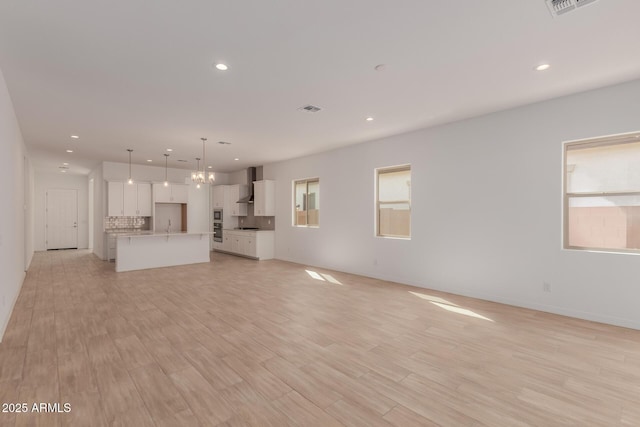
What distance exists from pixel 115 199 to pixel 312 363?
8.30 meters

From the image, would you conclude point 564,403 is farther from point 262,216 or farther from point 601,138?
point 262,216

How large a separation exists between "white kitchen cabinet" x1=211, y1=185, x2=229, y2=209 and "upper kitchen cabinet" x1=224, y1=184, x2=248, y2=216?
0.21 metres

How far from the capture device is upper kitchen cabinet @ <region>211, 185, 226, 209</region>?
34.0 ft

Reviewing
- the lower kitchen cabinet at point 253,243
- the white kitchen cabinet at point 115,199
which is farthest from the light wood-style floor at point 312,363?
the white kitchen cabinet at point 115,199

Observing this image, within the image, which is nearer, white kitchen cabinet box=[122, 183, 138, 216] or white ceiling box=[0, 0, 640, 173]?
white ceiling box=[0, 0, 640, 173]

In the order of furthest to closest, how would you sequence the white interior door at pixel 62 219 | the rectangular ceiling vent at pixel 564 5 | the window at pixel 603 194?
the white interior door at pixel 62 219, the window at pixel 603 194, the rectangular ceiling vent at pixel 564 5

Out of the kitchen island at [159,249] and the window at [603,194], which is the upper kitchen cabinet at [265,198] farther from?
the window at [603,194]

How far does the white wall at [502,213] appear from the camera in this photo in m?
3.67

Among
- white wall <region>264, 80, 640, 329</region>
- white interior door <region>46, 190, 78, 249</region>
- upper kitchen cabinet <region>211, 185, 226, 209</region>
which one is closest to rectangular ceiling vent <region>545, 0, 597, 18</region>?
white wall <region>264, 80, 640, 329</region>

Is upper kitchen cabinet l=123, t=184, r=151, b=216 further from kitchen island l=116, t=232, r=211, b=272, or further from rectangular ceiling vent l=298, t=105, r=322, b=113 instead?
rectangular ceiling vent l=298, t=105, r=322, b=113

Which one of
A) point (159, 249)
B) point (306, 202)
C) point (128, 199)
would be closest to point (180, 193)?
point (128, 199)

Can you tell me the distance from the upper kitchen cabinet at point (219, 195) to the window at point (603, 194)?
30.1 feet

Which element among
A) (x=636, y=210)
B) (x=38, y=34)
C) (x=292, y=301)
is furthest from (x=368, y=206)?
(x=38, y=34)

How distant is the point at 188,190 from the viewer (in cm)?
986
